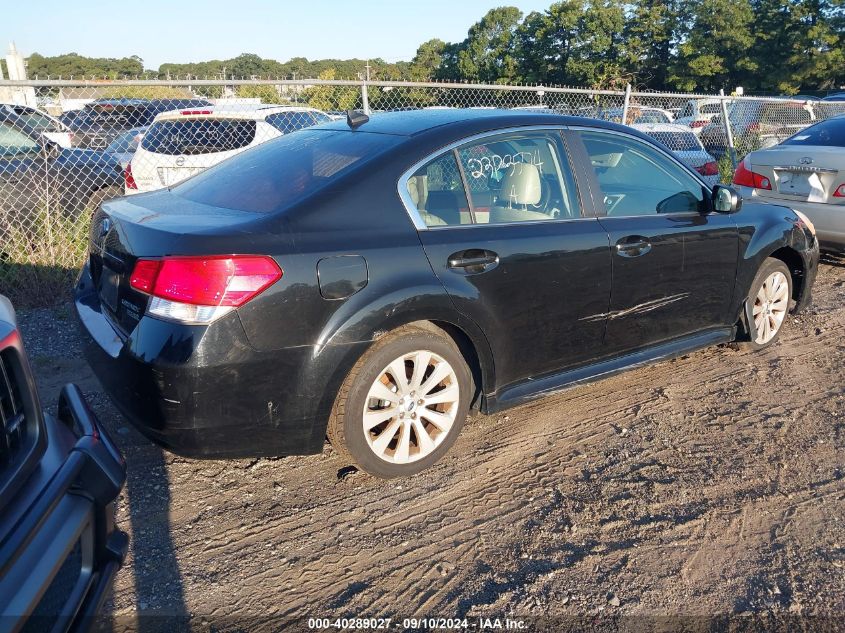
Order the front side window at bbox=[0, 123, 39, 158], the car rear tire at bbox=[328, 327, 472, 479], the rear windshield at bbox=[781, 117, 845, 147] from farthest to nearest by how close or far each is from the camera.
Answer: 1. the front side window at bbox=[0, 123, 39, 158]
2. the rear windshield at bbox=[781, 117, 845, 147]
3. the car rear tire at bbox=[328, 327, 472, 479]

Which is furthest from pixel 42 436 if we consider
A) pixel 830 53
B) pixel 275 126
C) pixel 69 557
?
pixel 830 53

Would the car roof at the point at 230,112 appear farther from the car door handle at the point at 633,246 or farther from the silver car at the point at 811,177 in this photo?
the car door handle at the point at 633,246

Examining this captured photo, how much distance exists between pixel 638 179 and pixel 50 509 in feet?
11.7

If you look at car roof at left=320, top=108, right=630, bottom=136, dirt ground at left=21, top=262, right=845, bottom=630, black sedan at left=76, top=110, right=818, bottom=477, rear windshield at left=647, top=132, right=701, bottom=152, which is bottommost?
dirt ground at left=21, top=262, right=845, bottom=630

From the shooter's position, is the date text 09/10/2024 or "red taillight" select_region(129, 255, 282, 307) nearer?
the date text 09/10/2024

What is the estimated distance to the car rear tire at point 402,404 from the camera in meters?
3.20

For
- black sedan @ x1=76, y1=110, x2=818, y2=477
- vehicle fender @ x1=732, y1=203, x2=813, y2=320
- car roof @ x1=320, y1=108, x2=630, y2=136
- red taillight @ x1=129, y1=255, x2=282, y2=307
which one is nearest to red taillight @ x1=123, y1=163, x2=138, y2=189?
black sedan @ x1=76, y1=110, x2=818, y2=477

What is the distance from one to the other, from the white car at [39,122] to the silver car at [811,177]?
7710mm

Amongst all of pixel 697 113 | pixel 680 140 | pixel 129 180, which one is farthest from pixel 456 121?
pixel 697 113

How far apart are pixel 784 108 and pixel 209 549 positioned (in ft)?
47.0

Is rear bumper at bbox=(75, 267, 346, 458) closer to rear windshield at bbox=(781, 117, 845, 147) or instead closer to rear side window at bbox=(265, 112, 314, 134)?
rear side window at bbox=(265, 112, 314, 134)

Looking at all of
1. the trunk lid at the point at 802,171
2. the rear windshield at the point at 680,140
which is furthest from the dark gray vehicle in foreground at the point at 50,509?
the rear windshield at the point at 680,140

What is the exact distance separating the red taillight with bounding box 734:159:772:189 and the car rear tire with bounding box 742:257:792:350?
2.67m

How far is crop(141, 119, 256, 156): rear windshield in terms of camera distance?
25.7 ft
